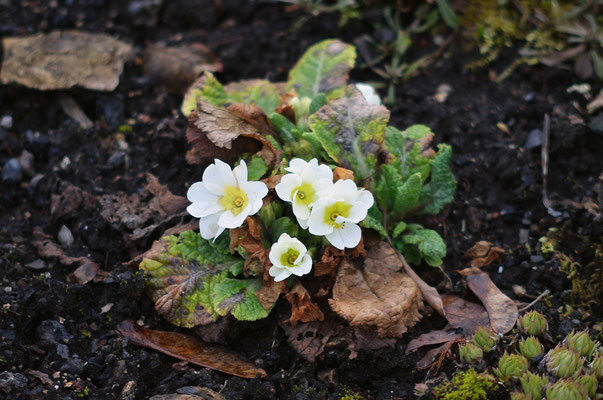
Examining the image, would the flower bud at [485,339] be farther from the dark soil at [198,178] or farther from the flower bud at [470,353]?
the dark soil at [198,178]

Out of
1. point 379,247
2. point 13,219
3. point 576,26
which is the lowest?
point 13,219

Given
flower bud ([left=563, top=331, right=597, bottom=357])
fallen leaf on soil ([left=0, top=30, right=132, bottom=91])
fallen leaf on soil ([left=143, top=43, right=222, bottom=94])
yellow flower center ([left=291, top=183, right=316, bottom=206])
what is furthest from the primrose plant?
fallen leaf on soil ([left=0, top=30, right=132, bottom=91])

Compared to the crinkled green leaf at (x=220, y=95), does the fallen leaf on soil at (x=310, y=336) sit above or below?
below

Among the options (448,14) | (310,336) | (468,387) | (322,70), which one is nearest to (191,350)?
(310,336)

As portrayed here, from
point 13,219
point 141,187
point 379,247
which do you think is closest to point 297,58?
point 141,187

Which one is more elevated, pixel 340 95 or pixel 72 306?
pixel 340 95

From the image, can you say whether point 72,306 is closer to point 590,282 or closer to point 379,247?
point 379,247

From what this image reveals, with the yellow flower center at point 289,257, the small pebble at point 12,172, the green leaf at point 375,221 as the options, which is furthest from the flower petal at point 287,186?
the small pebble at point 12,172
